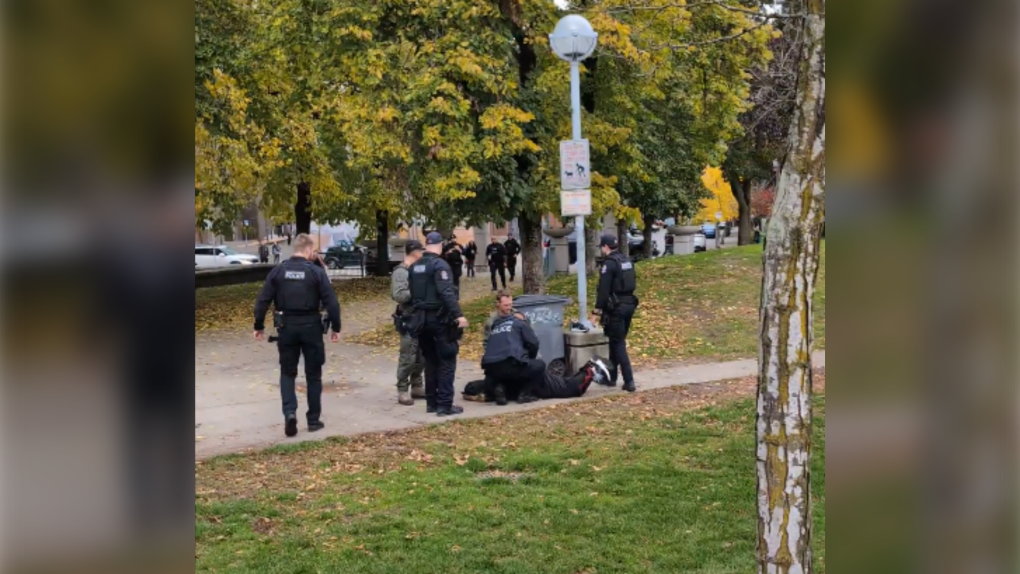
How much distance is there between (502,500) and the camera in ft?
19.9

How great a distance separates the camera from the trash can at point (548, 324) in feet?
35.1


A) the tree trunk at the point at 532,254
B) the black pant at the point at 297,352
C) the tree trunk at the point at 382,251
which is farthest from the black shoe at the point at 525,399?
the tree trunk at the point at 382,251

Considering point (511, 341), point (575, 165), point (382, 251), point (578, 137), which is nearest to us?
point (511, 341)

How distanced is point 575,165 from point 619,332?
7.21 ft

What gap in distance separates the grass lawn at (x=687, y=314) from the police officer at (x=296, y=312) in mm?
5141

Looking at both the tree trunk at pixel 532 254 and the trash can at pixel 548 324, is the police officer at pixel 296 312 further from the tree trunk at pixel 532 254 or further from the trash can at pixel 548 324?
the tree trunk at pixel 532 254

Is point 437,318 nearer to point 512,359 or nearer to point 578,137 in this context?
point 512,359

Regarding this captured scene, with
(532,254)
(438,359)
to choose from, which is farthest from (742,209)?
(438,359)

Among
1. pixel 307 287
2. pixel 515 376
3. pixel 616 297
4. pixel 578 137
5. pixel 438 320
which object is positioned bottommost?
pixel 515 376

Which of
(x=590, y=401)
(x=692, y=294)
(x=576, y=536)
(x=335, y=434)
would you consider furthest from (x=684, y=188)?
(x=576, y=536)

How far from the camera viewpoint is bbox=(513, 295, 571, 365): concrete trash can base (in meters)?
10.7

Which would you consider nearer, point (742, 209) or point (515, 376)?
point (515, 376)
